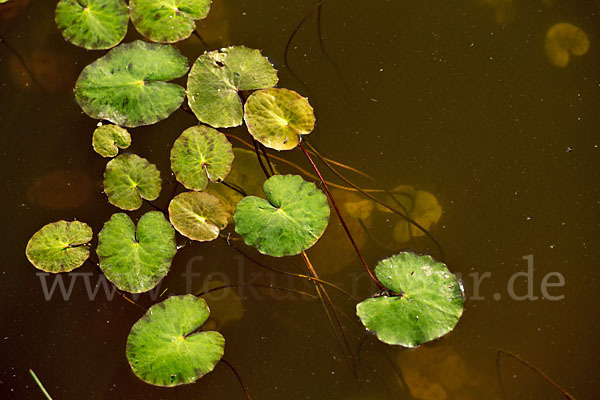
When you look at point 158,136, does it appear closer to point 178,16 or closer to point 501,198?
point 178,16

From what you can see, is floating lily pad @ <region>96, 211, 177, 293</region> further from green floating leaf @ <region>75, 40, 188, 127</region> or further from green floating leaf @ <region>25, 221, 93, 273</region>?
green floating leaf @ <region>75, 40, 188, 127</region>

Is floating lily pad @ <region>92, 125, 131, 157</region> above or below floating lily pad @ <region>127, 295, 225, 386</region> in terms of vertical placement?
above

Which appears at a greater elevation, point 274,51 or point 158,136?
point 274,51

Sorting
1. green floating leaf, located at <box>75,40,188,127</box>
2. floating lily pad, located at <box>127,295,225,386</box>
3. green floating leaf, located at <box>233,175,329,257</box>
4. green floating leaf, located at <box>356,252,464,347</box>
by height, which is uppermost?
green floating leaf, located at <box>75,40,188,127</box>

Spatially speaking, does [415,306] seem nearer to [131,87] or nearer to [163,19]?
[131,87]

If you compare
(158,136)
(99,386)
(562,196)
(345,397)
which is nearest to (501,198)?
(562,196)

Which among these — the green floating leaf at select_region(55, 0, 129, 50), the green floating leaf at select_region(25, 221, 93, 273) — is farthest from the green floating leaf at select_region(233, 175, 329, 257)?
the green floating leaf at select_region(55, 0, 129, 50)

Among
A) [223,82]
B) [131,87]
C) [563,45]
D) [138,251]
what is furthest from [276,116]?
[563,45]
